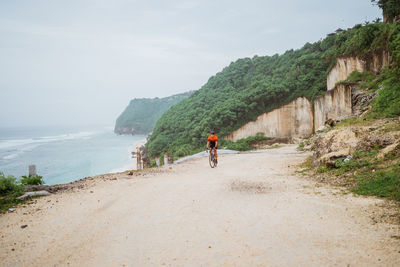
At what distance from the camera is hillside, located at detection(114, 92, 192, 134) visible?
131m

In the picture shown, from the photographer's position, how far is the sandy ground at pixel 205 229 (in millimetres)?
3564

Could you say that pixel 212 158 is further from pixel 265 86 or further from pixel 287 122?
pixel 265 86

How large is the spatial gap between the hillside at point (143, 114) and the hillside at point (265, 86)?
8493cm

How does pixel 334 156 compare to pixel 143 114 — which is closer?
pixel 334 156

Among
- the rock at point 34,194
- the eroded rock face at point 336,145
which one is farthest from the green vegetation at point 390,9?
the rock at point 34,194

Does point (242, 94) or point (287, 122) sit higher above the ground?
point (242, 94)

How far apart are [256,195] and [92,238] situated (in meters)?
4.08

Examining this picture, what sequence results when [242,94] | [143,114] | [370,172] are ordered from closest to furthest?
[370,172] < [242,94] < [143,114]

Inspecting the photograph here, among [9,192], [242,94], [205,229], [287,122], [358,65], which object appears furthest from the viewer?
[242,94]

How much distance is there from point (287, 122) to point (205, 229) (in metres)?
27.1

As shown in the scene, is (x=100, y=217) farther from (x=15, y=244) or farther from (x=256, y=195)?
(x=256, y=195)

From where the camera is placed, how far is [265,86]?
3284cm

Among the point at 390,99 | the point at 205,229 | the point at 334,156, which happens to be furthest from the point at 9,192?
the point at 390,99

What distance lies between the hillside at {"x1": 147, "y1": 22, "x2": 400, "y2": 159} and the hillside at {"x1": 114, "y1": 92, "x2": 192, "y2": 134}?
8493 cm
